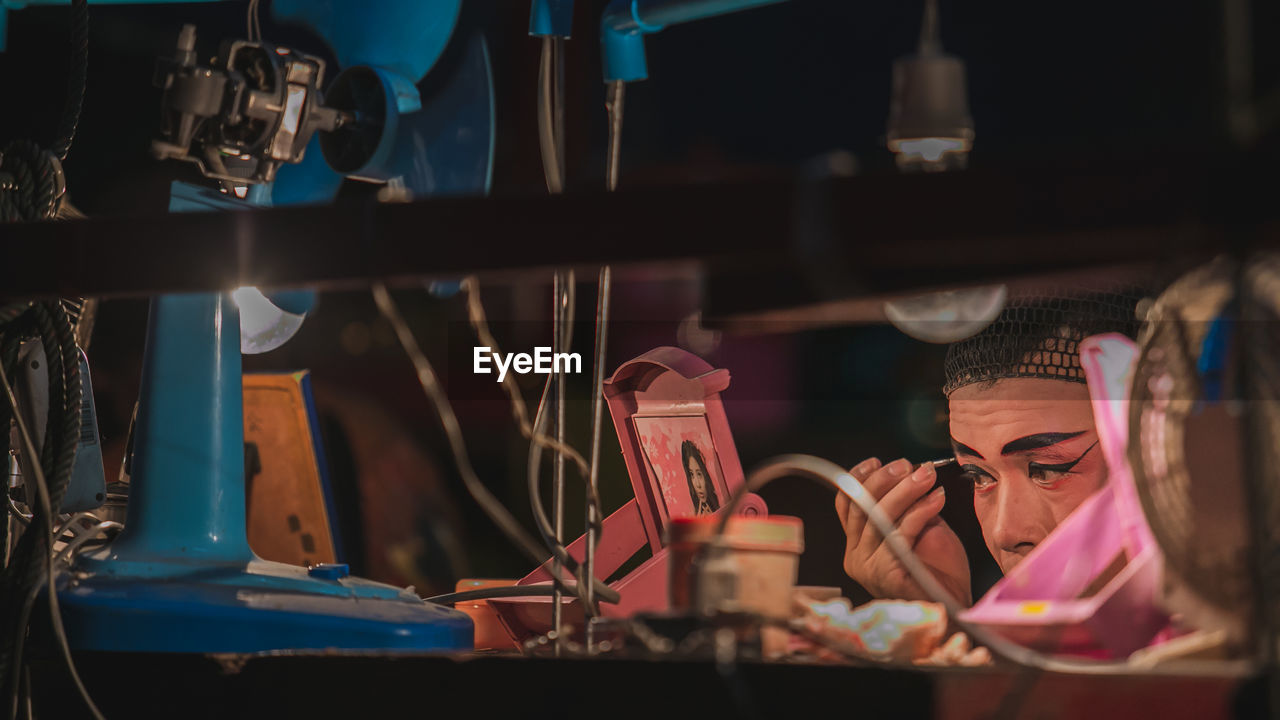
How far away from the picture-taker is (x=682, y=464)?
125 cm

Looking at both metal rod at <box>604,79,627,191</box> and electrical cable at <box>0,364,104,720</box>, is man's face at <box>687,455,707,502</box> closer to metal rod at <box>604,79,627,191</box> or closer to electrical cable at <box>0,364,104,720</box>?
metal rod at <box>604,79,627,191</box>

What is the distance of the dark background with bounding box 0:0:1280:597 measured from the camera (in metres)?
1.48

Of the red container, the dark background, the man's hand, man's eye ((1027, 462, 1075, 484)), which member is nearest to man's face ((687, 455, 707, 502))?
the dark background

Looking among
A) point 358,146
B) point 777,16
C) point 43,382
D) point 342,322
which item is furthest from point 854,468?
point 43,382

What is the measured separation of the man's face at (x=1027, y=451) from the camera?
4.68 feet

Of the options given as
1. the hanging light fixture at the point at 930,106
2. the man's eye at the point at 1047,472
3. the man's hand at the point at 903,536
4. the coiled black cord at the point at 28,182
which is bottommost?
the man's hand at the point at 903,536

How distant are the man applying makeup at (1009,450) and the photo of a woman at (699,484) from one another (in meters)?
0.37

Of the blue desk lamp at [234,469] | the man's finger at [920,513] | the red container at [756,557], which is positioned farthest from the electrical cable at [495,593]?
the man's finger at [920,513]

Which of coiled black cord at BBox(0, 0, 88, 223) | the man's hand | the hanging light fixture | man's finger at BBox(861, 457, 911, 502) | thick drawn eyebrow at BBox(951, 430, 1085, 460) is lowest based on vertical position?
the man's hand

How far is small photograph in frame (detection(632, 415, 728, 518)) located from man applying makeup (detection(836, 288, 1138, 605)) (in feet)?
1.19

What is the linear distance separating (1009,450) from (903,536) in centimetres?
18

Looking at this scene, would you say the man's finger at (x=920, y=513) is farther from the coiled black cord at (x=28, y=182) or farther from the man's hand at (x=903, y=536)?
the coiled black cord at (x=28, y=182)

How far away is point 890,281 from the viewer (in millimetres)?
561

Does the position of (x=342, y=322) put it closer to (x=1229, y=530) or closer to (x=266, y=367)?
(x=266, y=367)
